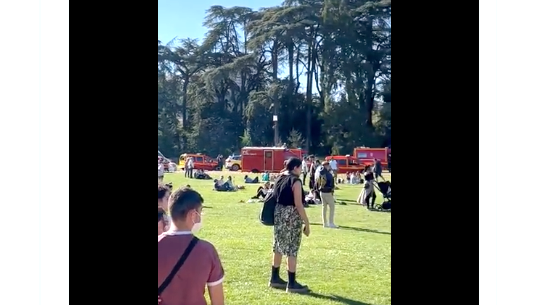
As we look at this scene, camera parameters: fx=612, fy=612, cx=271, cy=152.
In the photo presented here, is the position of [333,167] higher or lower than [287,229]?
higher

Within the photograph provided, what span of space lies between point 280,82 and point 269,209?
0.95 m

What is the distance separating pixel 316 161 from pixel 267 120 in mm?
470

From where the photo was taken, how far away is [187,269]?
383 cm

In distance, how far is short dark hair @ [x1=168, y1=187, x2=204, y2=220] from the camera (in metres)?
3.99

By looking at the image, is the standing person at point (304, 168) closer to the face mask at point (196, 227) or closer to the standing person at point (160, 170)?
the face mask at point (196, 227)

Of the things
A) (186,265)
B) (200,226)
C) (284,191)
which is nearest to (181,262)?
(186,265)

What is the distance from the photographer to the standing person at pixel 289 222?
4.44 meters

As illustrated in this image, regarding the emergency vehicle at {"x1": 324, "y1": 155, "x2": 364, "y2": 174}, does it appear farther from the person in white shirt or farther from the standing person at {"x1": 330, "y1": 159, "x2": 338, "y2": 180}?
the person in white shirt

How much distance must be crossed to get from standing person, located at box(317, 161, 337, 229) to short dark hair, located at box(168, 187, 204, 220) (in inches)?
35.0

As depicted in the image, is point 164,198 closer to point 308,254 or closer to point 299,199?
point 299,199

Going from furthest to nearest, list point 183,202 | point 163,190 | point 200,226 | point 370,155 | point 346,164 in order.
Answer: point 346,164, point 370,155, point 163,190, point 200,226, point 183,202

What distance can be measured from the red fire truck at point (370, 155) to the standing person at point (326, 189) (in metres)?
0.23
